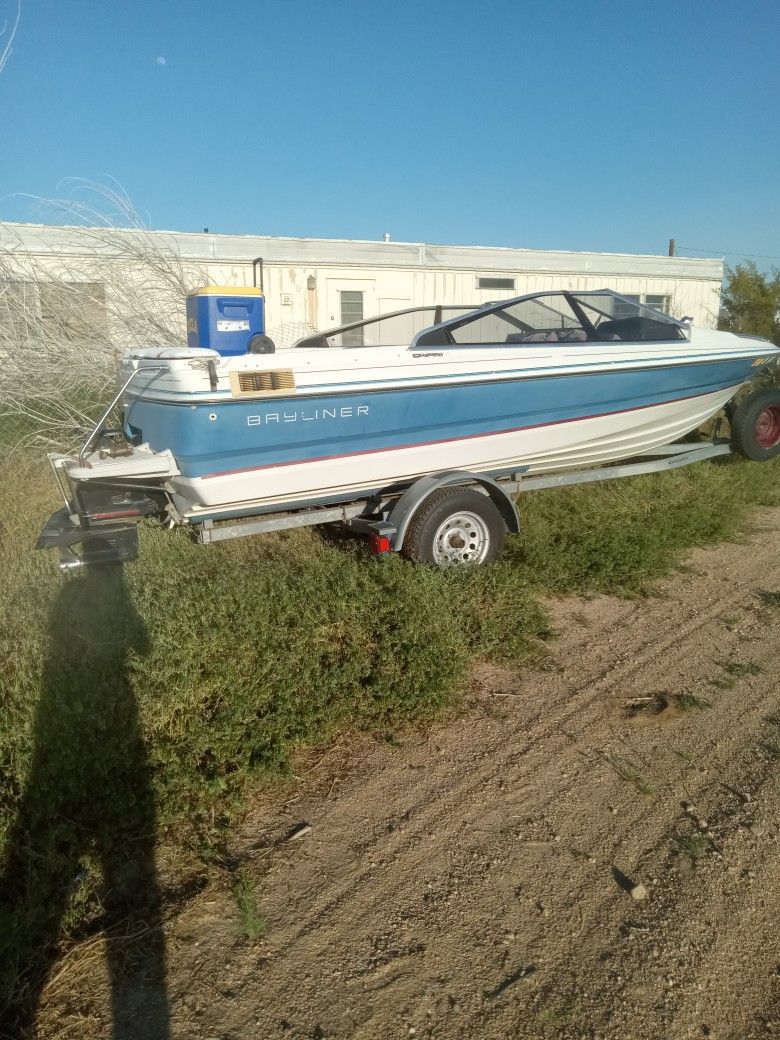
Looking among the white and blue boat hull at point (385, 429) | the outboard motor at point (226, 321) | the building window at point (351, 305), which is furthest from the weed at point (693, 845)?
the building window at point (351, 305)

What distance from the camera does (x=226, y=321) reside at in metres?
4.77

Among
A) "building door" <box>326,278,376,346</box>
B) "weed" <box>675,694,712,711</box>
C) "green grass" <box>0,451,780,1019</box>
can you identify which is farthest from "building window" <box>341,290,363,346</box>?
"weed" <box>675,694,712,711</box>

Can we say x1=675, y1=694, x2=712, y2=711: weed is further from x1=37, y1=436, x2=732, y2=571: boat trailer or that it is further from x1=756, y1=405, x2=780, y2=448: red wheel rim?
x1=756, y1=405, x2=780, y2=448: red wheel rim

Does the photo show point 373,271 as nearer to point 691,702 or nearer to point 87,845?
point 691,702

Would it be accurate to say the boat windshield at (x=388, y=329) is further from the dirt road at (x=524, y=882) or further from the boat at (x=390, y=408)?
the dirt road at (x=524, y=882)

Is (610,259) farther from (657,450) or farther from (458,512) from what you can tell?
(458,512)

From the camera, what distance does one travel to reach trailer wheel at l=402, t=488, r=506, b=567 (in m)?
4.87

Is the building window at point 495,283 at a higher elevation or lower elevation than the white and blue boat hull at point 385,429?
higher

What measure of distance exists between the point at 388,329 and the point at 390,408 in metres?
3.11

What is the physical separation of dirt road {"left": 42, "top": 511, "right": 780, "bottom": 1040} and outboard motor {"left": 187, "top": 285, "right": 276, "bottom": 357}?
258cm

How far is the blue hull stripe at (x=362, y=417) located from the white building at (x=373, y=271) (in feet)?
19.3

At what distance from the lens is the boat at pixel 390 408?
436 cm

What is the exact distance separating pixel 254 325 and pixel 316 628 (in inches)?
88.4

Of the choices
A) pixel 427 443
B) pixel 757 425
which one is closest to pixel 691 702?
pixel 427 443
